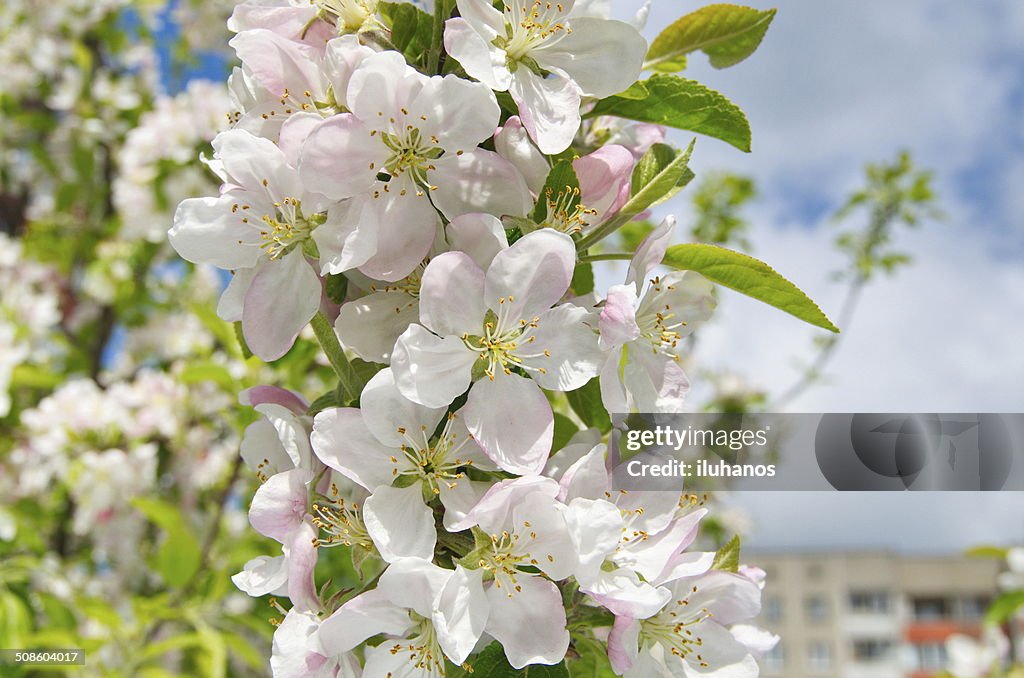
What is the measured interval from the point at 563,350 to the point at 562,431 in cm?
13

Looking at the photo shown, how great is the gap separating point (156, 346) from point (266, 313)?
10.6ft

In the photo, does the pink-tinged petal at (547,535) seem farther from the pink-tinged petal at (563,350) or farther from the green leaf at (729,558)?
the green leaf at (729,558)

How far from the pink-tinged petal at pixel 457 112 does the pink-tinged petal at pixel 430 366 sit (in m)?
0.18

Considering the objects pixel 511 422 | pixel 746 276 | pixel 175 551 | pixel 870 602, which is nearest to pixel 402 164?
pixel 511 422

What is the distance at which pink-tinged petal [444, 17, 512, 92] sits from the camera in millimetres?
841

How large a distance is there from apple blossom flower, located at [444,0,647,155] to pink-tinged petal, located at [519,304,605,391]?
159 millimetres

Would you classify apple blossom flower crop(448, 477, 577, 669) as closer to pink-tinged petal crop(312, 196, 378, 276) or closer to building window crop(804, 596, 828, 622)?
pink-tinged petal crop(312, 196, 378, 276)

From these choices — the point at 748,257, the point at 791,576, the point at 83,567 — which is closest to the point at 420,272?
the point at 748,257

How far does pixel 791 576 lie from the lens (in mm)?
42219

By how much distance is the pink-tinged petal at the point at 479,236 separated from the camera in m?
0.84

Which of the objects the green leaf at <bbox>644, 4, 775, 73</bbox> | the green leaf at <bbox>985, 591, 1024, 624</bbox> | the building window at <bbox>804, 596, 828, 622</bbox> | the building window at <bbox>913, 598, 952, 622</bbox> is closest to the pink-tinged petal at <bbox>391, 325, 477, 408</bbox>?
the green leaf at <bbox>644, 4, 775, 73</bbox>

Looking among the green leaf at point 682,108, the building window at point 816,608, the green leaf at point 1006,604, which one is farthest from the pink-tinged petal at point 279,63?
the building window at point 816,608

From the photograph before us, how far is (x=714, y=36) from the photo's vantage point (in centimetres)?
111

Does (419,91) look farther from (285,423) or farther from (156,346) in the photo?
(156,346)
